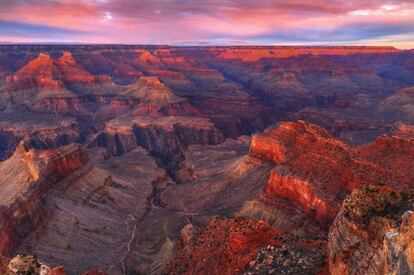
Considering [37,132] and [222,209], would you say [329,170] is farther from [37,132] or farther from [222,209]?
[37,132]

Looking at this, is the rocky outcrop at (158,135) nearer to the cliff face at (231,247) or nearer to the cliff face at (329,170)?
the cliff face at (329,170)

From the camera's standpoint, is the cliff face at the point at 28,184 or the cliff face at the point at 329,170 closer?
the cliff face at the point at 329,170

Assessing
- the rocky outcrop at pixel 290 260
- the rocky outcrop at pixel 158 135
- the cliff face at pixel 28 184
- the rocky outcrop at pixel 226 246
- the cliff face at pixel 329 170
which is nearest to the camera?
the rocky outcrop at pixel 290 260

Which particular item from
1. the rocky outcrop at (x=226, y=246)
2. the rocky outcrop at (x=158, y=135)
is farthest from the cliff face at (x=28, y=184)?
the rocky outcrop at (x=158, y=135)

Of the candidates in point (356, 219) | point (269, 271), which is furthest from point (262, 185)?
point (356, 219)

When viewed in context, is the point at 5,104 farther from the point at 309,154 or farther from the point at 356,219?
the point at 356,219

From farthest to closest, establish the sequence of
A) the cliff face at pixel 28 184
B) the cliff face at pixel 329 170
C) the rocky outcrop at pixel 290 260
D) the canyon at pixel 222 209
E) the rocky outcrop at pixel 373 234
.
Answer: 1. the cliff face at pixel 28 184
2. the cliff face at pixel 329 170
3. the rocky outcrop at pixel 290 260
4. the canyon at pixel 222 209
5. the rocky outcrop at pixel 373 234
